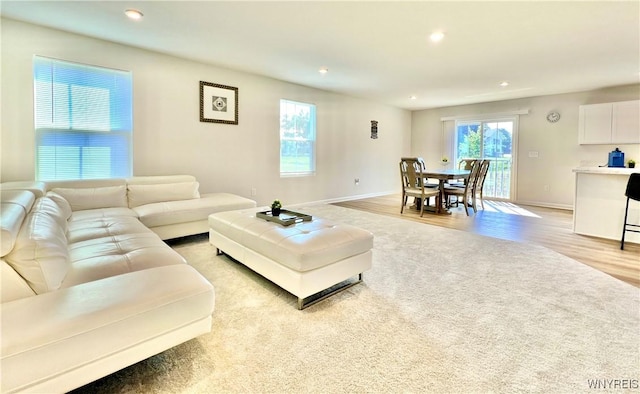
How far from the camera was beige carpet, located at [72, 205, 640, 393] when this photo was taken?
1.41 m

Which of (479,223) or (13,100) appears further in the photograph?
(479,223)

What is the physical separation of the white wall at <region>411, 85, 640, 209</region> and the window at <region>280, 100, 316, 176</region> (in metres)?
4.28

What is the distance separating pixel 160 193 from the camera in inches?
147

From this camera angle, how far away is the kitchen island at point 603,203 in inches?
146

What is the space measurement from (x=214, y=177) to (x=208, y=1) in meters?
2.65

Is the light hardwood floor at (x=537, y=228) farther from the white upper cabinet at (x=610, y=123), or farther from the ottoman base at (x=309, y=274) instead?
the ottoman base at (x=309, y=274)

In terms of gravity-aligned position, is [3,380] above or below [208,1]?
below

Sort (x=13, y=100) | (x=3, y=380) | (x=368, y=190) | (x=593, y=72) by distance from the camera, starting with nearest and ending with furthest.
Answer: (x=3, y=380)
(x=13, y=100)
(x=593, y=72)
(x=368, y=190)

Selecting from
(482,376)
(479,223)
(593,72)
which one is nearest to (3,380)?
(482,376)

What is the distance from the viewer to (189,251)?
129 inches

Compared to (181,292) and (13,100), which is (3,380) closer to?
(181,292)

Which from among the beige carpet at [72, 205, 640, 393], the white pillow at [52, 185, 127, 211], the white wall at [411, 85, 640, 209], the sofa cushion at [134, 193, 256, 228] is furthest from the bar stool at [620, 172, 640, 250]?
the white pillow at [52, 185, 127, 211]

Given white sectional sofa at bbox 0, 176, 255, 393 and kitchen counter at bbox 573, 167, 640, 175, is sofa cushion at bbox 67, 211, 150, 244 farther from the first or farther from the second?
kitchen counter at bbox 573, 167, 640, 175

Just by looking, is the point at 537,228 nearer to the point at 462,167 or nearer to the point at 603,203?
the point at 603,203
